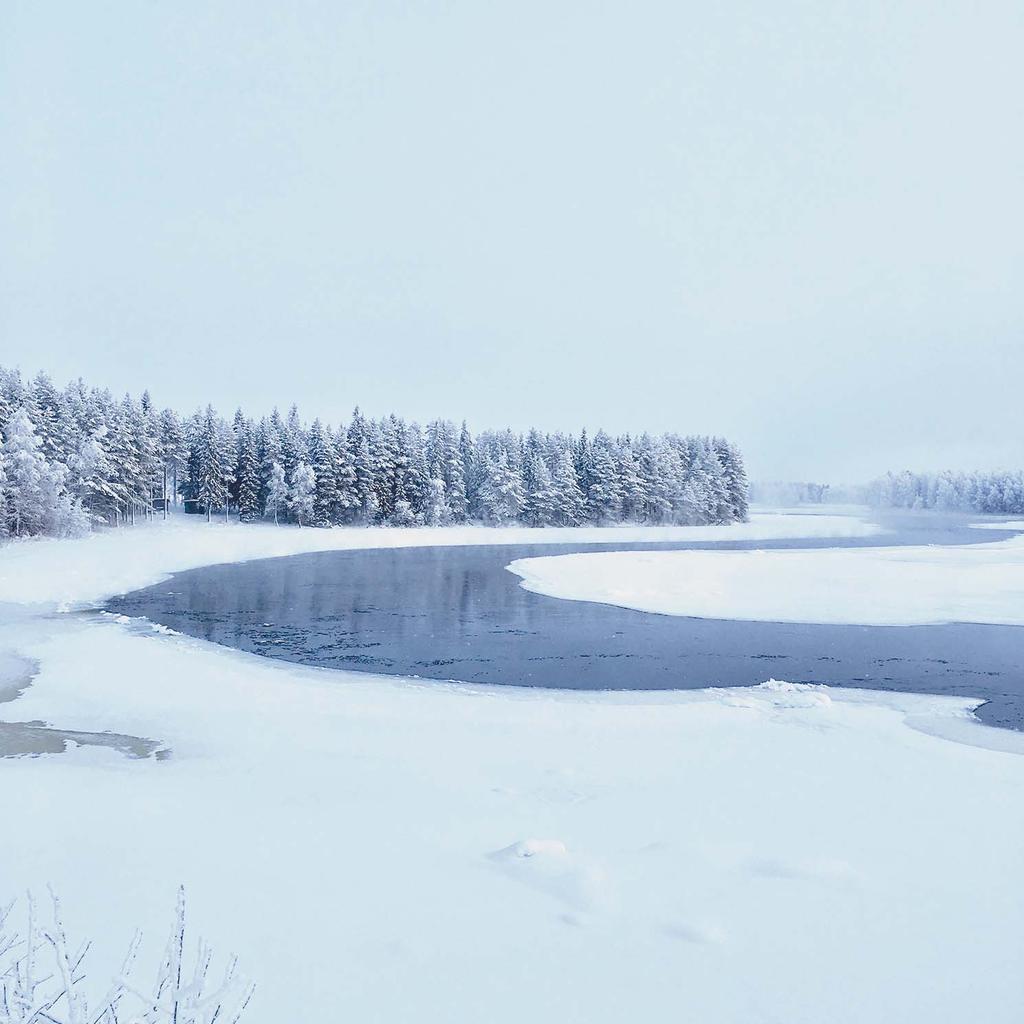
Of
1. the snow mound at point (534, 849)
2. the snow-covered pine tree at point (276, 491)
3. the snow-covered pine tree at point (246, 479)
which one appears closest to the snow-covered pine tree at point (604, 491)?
the snow-covered pine tree at point (276, 491)

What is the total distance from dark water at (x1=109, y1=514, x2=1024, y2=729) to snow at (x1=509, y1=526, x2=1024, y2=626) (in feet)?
5.35

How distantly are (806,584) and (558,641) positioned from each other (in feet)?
51.3

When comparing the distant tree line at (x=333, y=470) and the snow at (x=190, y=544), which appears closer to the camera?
the snow at (x=190, y=544)

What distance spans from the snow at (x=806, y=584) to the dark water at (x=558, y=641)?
1.63m

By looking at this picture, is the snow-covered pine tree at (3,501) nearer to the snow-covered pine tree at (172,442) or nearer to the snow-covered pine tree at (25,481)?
the snow-covered pine tree at (25,481)

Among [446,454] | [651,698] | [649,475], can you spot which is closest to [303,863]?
[651,698]

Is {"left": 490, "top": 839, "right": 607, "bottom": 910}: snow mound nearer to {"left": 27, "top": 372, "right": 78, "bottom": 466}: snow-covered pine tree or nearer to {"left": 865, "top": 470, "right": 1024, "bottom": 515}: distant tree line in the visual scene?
{"left": 27, "top": 372, "right": 78, "bottom": 466}: snow-covered pine tree

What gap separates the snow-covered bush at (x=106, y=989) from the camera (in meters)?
2.89

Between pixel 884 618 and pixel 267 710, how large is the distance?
20124mm

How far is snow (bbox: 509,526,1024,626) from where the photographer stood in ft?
84.0

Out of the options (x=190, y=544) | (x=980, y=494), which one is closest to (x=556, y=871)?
(x=190, y=544)

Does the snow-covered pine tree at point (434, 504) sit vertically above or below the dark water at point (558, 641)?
above

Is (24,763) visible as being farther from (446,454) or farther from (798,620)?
(446,454)

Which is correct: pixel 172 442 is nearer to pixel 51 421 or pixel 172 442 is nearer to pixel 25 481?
pixel 51 421
